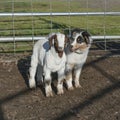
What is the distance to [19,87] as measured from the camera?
792 cm

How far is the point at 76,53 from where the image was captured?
7.53 metres

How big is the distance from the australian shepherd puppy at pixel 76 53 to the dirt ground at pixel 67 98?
21 cm

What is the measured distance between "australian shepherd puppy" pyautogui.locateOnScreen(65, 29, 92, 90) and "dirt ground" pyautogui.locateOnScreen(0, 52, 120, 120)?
0.21 m

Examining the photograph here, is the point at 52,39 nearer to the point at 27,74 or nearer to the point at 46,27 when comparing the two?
the point at 27,74

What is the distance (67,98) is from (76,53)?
2.57ft

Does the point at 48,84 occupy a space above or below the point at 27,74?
above

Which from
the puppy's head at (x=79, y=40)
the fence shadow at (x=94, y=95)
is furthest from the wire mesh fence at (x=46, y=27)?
the puppy's head at (x=79, y=40)

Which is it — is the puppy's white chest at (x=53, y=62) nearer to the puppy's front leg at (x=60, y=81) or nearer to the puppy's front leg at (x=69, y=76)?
the puppy's front leg at (x=60, y=81)

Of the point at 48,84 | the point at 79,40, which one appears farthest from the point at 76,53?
the point at 48,84

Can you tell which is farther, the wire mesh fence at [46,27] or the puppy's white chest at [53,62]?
the wire mesh fence at [46,27]

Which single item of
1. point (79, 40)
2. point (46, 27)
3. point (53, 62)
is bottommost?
point (46, 27)

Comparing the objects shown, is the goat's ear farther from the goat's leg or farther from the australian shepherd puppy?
the goat's leg

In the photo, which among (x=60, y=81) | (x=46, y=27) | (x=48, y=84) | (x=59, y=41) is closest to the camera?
(x=59, y=41)

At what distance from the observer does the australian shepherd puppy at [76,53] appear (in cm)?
718
